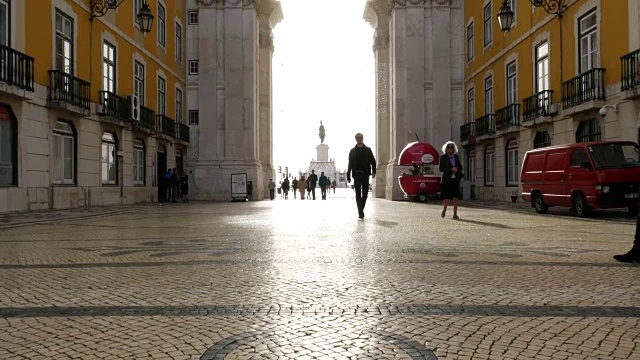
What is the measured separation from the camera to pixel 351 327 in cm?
294

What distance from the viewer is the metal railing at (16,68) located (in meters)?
13.5

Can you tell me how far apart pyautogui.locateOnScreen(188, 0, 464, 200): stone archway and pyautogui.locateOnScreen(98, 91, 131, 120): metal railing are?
9515 millimetres

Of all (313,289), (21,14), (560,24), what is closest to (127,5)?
(21,14)

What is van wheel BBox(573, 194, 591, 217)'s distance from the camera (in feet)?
39.6

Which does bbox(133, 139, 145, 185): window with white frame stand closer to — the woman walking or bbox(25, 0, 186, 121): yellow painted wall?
bbox(25, 0, 186, 121): yellow painted wall

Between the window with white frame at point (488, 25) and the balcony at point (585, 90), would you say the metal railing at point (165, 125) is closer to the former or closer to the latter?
the window with white frame at point (488, 25)

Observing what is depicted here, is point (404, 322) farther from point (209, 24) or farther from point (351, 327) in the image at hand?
point (209, 24)

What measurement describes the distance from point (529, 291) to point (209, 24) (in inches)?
1180

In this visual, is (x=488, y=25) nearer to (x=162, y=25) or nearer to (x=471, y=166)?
(x=471, y=166)

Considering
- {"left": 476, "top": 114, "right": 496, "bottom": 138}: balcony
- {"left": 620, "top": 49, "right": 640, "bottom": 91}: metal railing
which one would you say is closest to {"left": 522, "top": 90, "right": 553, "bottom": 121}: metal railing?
{"left": 476, "top": 114, "right": 496, "bottom": 138}: balcony

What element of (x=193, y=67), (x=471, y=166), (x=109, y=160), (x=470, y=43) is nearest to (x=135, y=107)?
(x=109, y=160)

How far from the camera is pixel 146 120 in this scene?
936 inches

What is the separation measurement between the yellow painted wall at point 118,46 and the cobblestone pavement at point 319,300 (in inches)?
425

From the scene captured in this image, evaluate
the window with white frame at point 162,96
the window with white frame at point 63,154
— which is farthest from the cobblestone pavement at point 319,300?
the window with white frame at point 162,96
